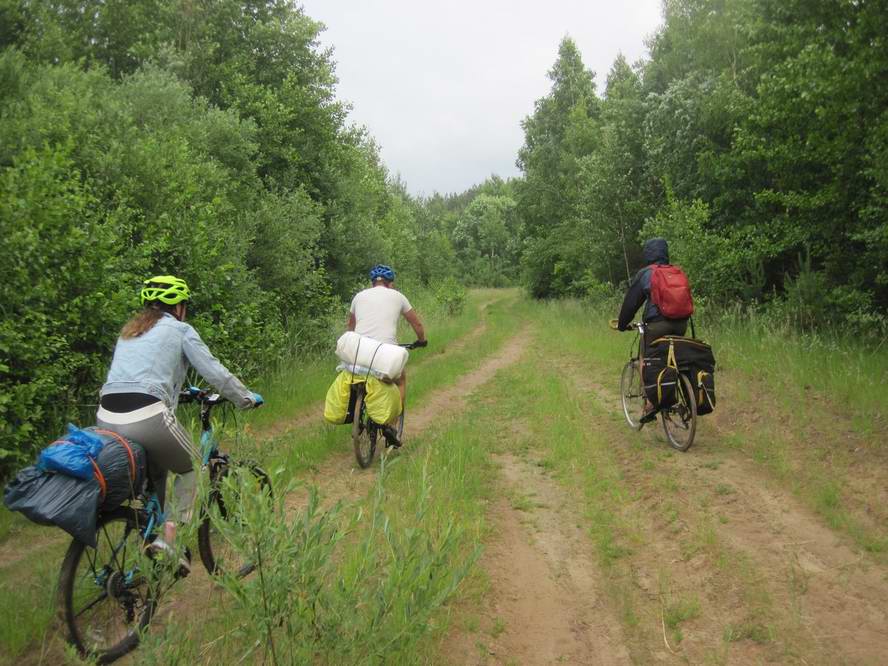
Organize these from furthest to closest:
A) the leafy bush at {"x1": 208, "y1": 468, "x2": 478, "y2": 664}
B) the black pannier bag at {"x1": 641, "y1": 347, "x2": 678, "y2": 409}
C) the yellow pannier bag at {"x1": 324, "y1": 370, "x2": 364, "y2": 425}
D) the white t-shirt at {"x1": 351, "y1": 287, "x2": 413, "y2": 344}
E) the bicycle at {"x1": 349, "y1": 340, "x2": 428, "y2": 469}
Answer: the white t-shirt at {"x1": 351, "y1": 287, "x2": 413, "y2": 344}
the black pannier bag at {"x1": 641, "y1": 347, "x2": 678, "y2": 409}
the yellow pannier bag at {"x1": 324, "y1": 370, "x2": 364, "y2": 425}
the bicycle at {"x1": 349, "y1": 340, "x2": 428, "y2": 469}
the leafy bush at {"x1": 208, "y1": 468, "x2": 478, "y2": 664}

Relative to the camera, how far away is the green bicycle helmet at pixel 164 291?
4.15m

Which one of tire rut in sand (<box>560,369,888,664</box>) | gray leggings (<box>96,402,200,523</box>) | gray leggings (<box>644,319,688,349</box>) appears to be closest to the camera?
tire rut in sand (<box>560,369,888,664</box>)

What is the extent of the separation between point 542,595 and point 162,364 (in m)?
2.80

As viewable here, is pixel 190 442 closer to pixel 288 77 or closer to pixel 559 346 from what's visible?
pixel 559 346

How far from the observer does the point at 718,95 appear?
1586 centimetres

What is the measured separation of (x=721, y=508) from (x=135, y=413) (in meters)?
4.58

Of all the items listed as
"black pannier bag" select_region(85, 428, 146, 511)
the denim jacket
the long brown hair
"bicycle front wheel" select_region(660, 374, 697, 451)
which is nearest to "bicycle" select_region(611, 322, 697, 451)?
"bicycle front wheel" select_region(660, 374, 697, 451)

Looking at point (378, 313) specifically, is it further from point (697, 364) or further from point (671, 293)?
point (697, 364)

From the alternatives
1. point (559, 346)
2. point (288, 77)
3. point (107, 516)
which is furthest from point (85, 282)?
point (288, 77)

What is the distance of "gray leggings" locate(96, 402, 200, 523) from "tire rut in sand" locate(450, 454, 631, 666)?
1897 mm

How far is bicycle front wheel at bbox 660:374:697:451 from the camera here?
7051 mm

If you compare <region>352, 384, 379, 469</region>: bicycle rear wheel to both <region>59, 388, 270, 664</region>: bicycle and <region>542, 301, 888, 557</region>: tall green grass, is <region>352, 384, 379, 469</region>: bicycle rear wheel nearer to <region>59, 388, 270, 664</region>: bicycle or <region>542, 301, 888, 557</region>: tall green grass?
<region>59, 388, 270, 664</region>: bicycle

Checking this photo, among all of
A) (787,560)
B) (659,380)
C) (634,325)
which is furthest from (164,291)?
(634,325)

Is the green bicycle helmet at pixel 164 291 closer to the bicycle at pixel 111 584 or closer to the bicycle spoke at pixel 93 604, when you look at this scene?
the bicycle at pixel 111 584
